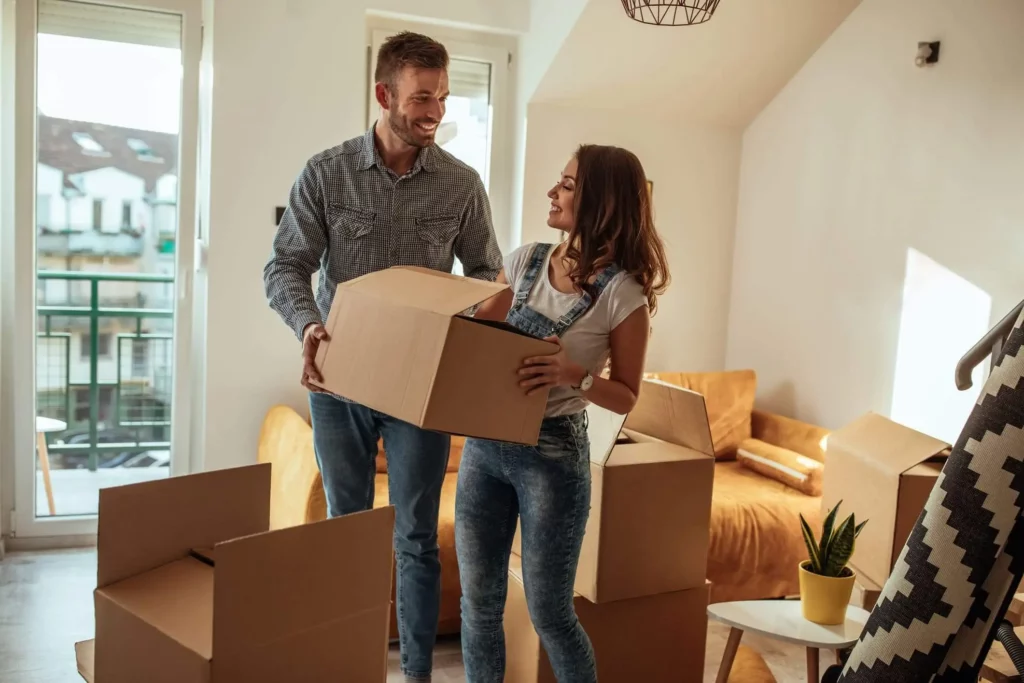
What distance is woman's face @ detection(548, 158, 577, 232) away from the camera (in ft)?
5.51

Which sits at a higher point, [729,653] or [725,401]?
[725,401]

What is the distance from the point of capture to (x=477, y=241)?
78.0 inches

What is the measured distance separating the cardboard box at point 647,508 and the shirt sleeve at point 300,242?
76 cm

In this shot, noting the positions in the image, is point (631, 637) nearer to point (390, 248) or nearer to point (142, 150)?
point (390, 248)

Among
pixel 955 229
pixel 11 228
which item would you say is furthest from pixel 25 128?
pixel 955 229

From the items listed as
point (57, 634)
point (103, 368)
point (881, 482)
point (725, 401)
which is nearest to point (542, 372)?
point (881, 482)

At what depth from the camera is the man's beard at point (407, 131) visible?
6.03 ft

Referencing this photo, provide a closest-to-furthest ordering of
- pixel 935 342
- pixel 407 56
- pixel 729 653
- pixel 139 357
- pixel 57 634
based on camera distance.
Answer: pixel 407 56 < pixel 729 653 < pixel 57 634 < pixel 935 342 < pixel 139 357

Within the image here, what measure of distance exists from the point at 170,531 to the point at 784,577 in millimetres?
2210

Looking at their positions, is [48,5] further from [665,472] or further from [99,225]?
[665,472]

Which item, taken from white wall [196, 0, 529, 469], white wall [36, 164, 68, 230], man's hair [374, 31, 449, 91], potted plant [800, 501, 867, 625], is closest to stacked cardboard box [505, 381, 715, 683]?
potted plant [800, 501, 867, 625]

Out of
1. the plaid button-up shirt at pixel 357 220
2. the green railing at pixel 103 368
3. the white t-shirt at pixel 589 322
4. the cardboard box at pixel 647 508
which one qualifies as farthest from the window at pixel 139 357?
the white t-shirt at pixel 589 322

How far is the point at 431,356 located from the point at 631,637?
114 centimetres

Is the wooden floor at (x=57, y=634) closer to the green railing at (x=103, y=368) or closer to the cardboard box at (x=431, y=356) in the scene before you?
the green railing at (x=103, y=368)
